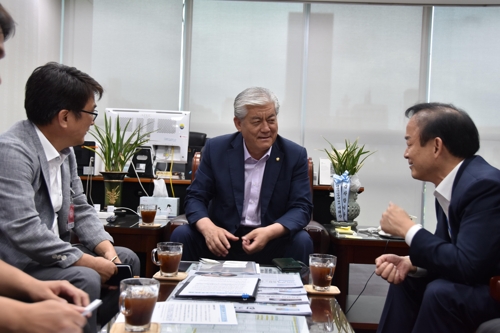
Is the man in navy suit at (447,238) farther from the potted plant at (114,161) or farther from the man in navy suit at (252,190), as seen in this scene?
the potted plant at (114,161)

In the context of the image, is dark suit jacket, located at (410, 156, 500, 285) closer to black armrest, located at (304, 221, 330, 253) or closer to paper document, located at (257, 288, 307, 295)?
paper document, located at (257, 288, 307, 295)

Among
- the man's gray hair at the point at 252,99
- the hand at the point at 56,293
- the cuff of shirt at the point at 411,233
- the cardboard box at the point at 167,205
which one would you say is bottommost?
the hand at the point at 56,293

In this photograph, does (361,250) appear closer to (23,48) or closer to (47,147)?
(47,147)

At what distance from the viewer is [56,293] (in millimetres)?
1142

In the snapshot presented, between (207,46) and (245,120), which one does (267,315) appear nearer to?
(245,120)

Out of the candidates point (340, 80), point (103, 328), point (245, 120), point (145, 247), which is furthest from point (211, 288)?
point (340, 80)

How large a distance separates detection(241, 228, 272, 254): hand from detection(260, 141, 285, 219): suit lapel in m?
0.25

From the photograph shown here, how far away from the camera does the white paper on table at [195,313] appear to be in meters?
1.12

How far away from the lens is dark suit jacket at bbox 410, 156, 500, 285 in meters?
1.47

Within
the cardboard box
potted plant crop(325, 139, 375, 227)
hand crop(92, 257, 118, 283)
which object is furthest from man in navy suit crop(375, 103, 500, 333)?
the cardboard box

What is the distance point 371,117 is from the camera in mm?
5488

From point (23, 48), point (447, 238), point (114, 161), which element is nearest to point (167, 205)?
point (114, 161)

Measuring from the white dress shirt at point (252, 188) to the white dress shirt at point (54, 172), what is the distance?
0.95 m

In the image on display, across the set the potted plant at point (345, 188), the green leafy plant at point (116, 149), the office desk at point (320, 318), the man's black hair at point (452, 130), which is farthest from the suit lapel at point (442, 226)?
the green leafy plant at point (116, 149)
